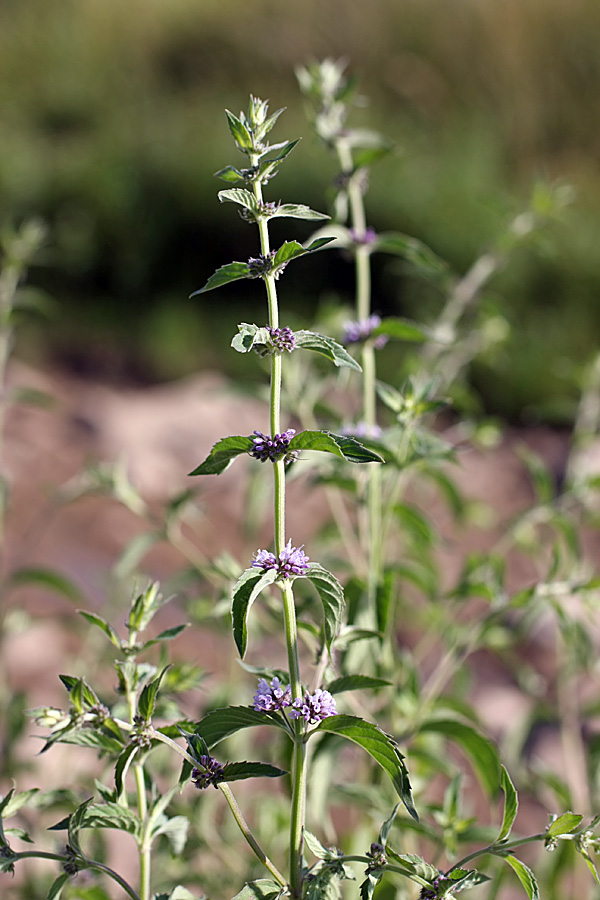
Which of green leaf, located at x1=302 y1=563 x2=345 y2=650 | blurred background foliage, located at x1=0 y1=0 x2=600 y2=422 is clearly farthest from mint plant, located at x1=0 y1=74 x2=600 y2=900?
blurred background foliage, located at x1=0 y1=0 x2=600 y2=422

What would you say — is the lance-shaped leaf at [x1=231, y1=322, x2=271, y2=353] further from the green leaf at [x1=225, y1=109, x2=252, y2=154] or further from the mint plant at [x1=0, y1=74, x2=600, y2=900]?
the green leaf at [x1=225, y1=109, x2=252, y2=154]

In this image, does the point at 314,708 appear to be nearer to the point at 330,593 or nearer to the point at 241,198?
the point at 330,593

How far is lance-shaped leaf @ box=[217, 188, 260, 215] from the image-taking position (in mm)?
445

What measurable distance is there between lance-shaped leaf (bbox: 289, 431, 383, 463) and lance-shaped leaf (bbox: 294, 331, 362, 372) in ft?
0.14

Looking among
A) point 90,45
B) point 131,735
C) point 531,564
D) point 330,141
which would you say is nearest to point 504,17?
point 90,45

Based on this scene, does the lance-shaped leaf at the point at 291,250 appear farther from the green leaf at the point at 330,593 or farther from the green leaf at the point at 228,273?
the green leaf at the point at 330,593

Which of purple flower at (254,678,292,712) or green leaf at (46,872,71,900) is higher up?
purple flower at (254,678,292,712)

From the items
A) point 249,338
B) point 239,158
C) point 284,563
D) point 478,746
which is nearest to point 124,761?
point 284,563

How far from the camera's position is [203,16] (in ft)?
21.3

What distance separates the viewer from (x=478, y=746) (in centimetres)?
69

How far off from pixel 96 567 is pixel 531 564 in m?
1.15

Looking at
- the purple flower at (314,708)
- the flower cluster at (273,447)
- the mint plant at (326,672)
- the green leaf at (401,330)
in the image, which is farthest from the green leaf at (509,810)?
the green leaf at (401,330)

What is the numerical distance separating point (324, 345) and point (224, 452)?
0.08 m

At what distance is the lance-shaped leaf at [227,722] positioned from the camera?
47 cm
